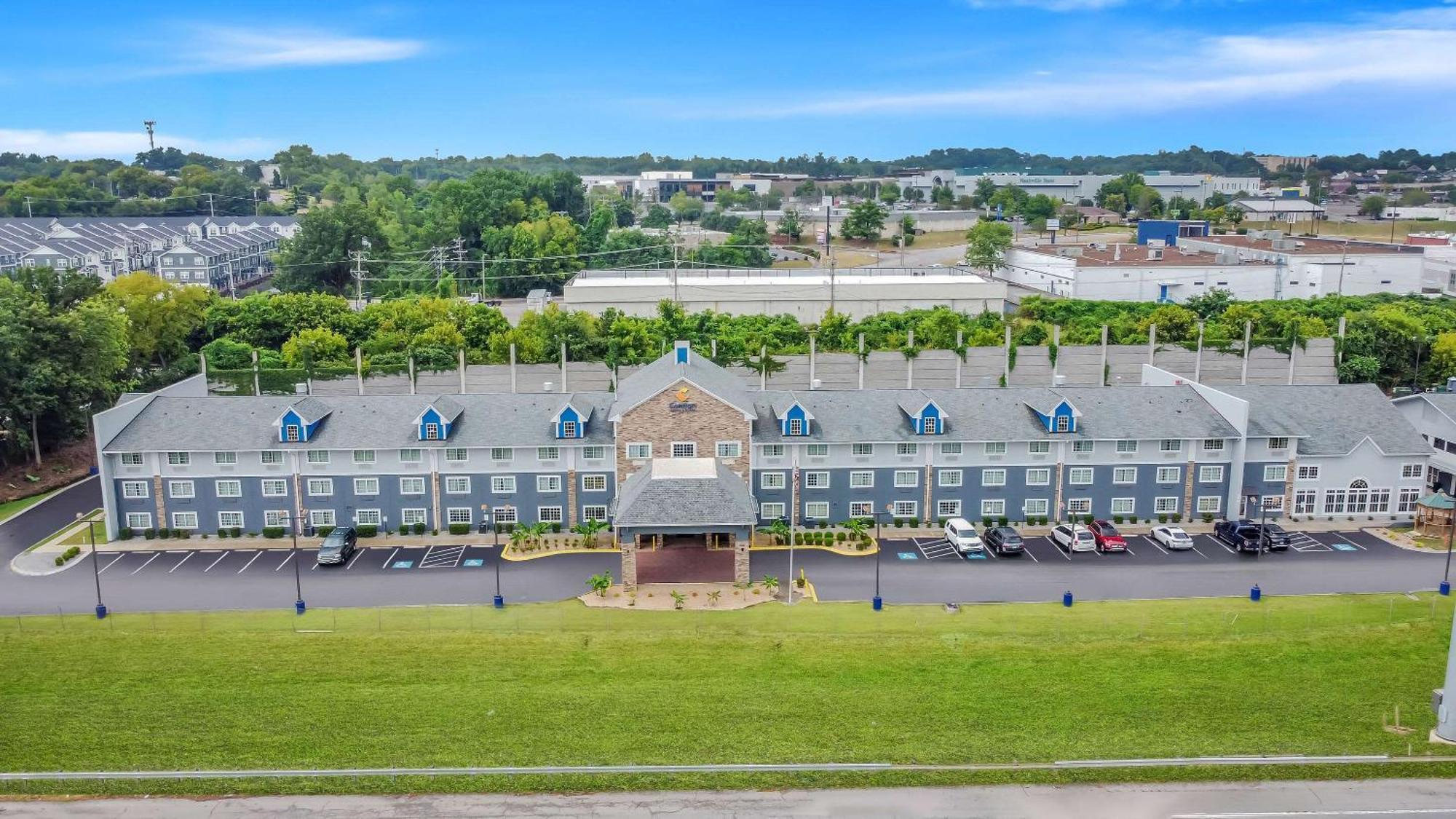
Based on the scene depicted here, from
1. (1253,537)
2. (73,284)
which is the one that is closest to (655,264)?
(73,284)

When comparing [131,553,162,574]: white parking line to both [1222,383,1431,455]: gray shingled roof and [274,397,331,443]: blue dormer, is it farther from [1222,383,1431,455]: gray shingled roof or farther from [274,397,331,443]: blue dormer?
[1222,383,1431,455]: gray shingled roof

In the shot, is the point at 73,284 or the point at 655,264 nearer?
the point at 73,284

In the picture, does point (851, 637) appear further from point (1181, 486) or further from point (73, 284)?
point (73, 284)

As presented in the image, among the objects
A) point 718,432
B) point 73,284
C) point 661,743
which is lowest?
point 661,743

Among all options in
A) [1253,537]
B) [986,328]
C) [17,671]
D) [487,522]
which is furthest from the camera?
[986,328]

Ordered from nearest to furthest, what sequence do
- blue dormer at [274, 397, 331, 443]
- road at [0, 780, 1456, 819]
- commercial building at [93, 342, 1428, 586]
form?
road at [0, 780, 1456, 819]
blue dormer at [274, 397, 331, 443]
commercial building at [93, 342, 1428, 586]

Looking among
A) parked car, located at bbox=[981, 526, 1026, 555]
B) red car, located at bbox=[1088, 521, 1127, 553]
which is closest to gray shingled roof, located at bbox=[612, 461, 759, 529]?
parked car, located at bbox=[981, 526, 1026, 555]

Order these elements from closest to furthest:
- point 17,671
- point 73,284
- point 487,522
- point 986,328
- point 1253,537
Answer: point 17,671, point 1253,537, point 487,522, point 73,284, point 986,328

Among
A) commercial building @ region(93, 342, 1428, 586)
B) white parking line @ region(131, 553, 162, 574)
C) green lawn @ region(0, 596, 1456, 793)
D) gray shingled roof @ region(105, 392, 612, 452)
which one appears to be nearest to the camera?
green lawn @ region(0, 596, 1456, 793)
